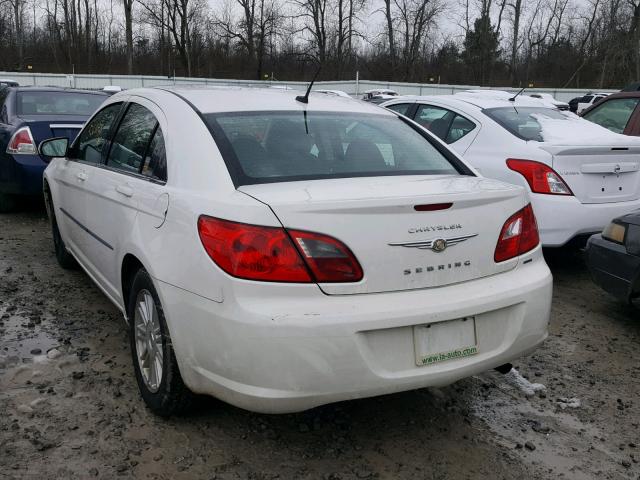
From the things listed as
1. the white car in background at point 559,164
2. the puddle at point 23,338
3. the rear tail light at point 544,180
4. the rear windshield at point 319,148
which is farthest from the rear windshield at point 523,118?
the puddle at point 23,338

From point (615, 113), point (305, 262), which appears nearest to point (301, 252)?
point (305, 262)

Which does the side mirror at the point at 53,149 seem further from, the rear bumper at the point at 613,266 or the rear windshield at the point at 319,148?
the rear bumper at the point at 613,266

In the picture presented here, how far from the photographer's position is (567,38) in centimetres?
5394

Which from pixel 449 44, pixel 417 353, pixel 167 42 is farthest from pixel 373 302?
pixel 449 44

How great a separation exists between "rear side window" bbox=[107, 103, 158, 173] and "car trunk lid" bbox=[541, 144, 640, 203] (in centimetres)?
316

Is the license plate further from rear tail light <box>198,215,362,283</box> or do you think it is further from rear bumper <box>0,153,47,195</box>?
rear bumper <box>0,153,47,195</box>

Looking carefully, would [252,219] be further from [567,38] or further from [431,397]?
[567,38]

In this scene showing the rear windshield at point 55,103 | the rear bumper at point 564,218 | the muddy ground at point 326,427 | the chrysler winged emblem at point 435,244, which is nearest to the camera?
the chrysler winged emblem at point 435,244

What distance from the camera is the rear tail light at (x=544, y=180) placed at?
15.6 ft

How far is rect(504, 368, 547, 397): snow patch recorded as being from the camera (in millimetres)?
3176

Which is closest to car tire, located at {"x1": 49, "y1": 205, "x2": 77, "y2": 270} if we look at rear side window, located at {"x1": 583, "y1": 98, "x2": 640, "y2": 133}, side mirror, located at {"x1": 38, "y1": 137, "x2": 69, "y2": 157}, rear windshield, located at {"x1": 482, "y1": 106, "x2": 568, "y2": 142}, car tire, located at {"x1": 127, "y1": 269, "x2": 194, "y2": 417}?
side mirror, located at {"x1": 38, "y1": 137, "x2": 69, "y2": 157}

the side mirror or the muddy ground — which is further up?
the side mirror

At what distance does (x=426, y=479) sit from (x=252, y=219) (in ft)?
4.05

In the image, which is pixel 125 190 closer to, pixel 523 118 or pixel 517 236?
pixel 517 236
